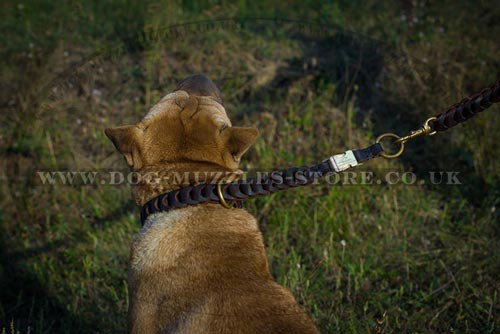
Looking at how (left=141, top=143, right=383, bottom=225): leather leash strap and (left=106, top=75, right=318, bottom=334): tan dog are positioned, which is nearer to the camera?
(left=106, top=75, right=318, bottom=334): tan dog

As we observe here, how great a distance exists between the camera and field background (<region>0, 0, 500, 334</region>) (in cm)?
399

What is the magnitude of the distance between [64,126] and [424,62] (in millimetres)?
3994

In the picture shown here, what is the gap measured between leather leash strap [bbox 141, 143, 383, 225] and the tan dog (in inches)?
5.1

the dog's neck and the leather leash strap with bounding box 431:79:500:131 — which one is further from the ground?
the leather leash strap with bounding box 431:79:500:131

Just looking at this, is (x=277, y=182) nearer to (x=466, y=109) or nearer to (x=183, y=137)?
(x=183, y=137)

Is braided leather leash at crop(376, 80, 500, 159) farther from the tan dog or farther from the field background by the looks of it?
the field background

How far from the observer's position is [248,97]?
18.9 ft

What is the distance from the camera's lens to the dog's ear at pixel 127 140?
2906 millimetres

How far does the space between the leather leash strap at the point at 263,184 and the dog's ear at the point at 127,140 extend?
0.35 m

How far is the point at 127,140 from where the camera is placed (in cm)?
291

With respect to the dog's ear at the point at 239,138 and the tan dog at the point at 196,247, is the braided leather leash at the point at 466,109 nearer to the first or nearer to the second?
the dog's ear at the point at 239,138

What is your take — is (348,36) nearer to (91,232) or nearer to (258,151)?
(258,151)

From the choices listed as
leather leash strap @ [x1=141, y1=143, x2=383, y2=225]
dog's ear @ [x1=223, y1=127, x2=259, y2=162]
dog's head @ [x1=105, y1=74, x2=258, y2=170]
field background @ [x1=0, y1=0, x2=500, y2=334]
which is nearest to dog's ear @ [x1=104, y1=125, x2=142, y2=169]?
dog's head @ [x1=105, y1=74, x2=258, y2=170]

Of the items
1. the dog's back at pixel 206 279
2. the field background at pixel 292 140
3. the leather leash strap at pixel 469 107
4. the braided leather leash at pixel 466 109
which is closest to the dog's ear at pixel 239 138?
the dog's back at pixel 206 279
